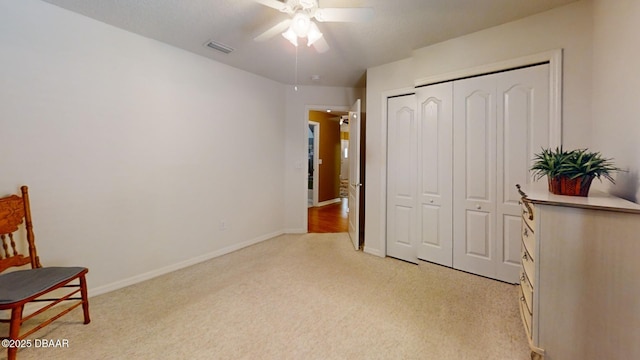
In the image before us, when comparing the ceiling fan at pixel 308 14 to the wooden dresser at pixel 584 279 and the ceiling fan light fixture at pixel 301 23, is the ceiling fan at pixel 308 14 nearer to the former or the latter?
the ceiling fan light fixture at pixel 301 23

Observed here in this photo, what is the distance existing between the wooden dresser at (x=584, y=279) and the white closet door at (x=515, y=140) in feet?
3.44

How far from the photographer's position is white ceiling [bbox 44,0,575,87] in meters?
1.94

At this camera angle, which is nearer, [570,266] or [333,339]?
[570,266]

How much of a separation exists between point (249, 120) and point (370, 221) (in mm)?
2212

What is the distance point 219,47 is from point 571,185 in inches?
125

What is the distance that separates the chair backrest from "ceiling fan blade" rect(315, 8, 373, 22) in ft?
8.14

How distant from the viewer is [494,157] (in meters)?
2.32

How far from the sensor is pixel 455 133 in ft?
8.27

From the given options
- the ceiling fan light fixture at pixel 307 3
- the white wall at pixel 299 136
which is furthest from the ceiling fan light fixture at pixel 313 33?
the white wall at pixel 299 136

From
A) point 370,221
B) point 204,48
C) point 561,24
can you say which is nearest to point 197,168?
point 204,48

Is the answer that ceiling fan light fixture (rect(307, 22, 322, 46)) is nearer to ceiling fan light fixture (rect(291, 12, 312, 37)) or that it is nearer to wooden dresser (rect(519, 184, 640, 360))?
ceiling fan light fixture (rect(291, 12, 312, 37))

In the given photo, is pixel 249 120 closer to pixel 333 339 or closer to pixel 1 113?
pixel 1 113

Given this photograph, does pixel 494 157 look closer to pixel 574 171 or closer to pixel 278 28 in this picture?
pixel 574 171

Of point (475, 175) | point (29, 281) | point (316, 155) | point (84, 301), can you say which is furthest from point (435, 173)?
point (316, 155)
